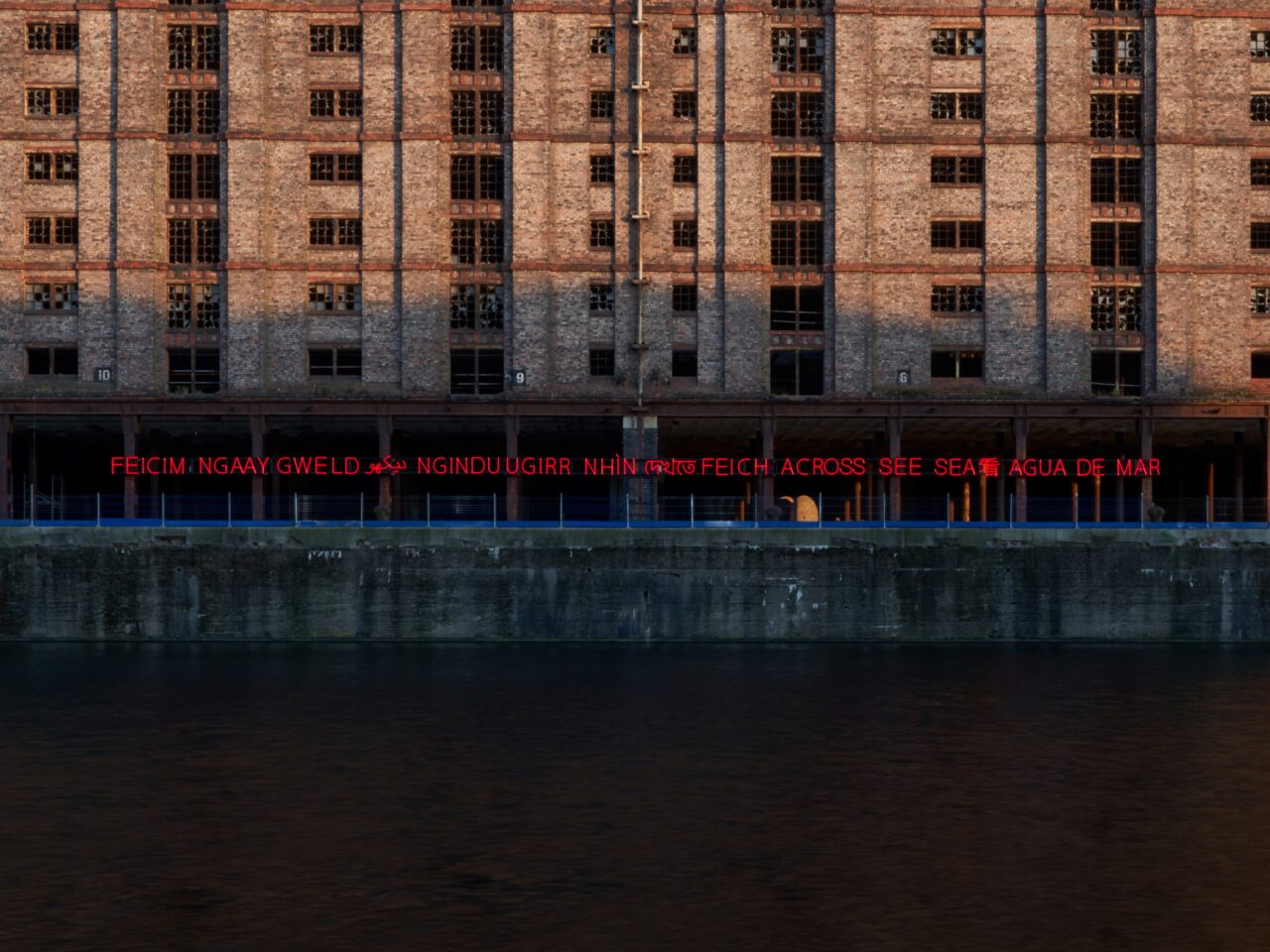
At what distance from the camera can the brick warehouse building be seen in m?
82.6

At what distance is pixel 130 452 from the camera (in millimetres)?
81000

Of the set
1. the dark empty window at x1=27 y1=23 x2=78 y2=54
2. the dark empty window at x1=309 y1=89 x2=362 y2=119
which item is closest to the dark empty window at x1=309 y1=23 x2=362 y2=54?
the dark empty window at x1=309 y1=89 x2=362 y2=119

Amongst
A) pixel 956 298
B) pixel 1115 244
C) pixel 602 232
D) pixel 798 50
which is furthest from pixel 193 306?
pixel 1115 244

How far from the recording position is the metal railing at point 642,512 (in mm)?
71750

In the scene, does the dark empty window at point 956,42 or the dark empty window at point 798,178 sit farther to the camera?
the dark empty window at point 956,42

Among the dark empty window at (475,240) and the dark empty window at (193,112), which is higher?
the dark empty window at (193,112)

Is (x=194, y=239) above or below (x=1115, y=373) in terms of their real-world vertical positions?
above

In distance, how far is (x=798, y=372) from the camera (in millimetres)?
83438

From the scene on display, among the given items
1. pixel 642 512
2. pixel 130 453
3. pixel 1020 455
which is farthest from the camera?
pixel 130 453

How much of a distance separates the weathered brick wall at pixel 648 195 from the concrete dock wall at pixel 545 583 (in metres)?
15.9

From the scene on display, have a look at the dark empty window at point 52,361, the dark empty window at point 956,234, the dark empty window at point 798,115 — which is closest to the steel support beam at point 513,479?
the dark empty window at point 798,115

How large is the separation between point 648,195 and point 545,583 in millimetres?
23134

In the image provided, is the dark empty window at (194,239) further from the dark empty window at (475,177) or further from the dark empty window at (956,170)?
the dark empty window at (956,170)

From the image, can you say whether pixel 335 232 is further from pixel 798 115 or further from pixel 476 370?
pixel 798 115
